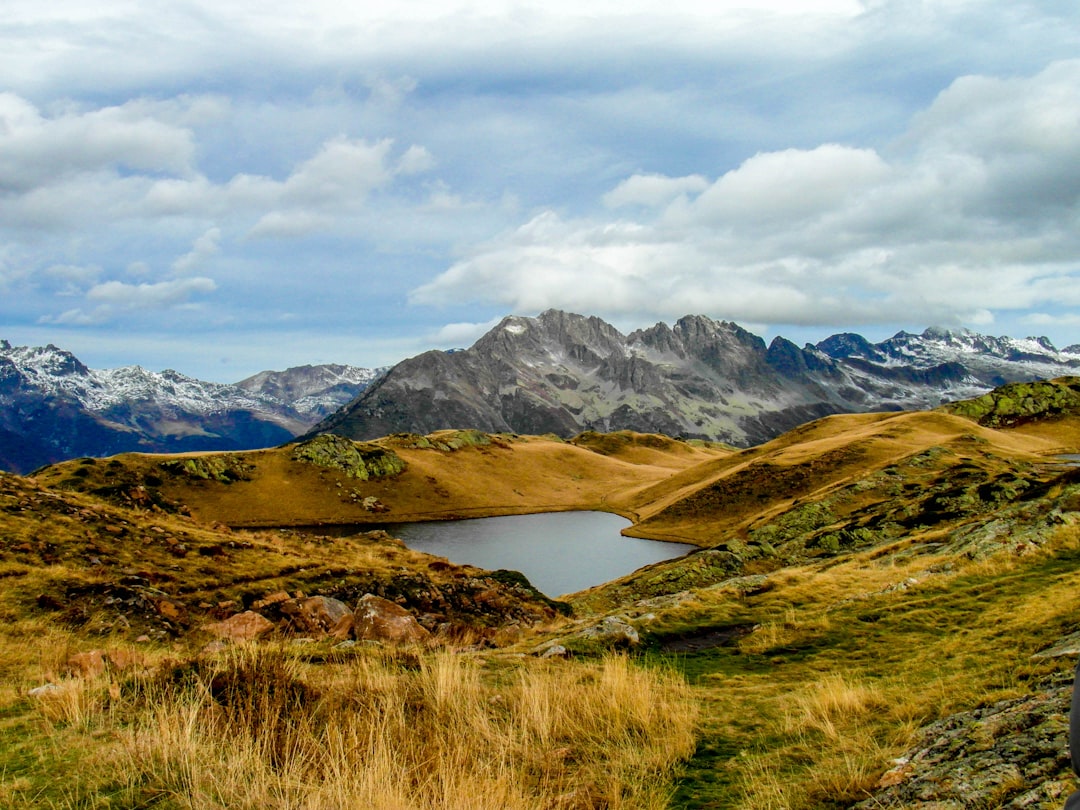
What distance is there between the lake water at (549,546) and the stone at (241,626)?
44179mm

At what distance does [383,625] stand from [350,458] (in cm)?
11632

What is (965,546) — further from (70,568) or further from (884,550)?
(70,568)

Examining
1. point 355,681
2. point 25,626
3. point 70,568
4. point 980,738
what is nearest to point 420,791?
point 355,681

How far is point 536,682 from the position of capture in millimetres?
9383

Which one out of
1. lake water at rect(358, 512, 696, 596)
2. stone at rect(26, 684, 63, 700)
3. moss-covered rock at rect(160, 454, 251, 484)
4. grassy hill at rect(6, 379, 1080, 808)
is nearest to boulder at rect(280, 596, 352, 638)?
grassy hill at rect(6, 379, 1080, 808)

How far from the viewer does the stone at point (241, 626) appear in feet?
62.0

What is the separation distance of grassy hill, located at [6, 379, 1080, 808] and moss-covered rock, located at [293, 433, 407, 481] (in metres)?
90.2

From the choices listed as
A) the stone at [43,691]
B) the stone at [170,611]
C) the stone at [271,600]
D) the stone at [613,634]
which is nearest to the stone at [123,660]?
the stone at [43,691]

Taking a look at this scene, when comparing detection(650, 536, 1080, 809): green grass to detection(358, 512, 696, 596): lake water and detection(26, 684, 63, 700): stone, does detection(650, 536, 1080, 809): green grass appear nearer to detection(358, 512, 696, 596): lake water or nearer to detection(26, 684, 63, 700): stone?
detection(26, 684, 63, 700): stone

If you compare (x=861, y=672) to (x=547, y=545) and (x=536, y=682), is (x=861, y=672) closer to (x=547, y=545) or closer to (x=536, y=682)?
(x=536, y=682)

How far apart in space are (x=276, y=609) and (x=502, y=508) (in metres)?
104

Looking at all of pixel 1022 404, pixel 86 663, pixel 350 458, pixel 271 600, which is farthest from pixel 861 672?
pixel 1022 404

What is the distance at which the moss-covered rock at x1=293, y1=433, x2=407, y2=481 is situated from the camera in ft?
427

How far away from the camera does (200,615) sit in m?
22.3
